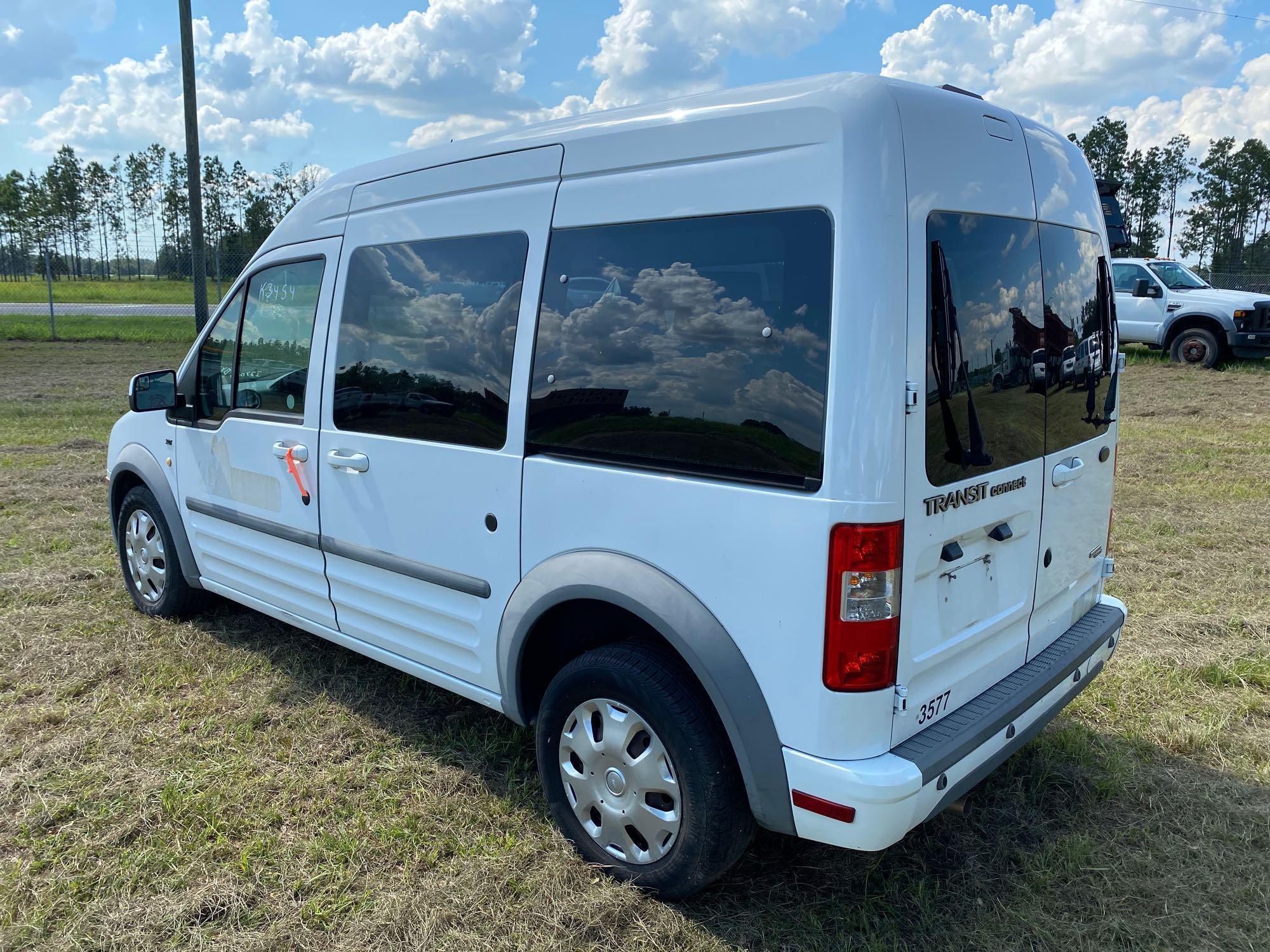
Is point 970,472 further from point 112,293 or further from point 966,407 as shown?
point 112,293

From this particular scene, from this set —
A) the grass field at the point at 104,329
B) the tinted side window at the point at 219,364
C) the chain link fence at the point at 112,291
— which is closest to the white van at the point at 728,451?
the tinted side window at the point at 219,364

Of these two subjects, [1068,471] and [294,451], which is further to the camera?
[294,451]

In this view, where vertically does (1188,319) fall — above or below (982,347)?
above

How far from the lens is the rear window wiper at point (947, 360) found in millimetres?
2262

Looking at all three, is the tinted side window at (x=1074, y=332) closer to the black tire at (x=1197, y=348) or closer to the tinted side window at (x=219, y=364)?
the tinted side window at (x=219, y=364)

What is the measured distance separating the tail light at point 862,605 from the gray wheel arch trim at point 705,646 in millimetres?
241

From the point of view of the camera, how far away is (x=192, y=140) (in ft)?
40.4

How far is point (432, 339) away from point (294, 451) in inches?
34.6

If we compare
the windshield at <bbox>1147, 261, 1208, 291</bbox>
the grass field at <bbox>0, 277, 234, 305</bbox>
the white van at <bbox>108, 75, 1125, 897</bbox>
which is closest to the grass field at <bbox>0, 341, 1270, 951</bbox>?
the white van at <bbox>108, 75, 1125, 897</bbox>

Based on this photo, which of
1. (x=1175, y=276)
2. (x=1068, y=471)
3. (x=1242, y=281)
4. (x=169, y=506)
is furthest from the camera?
(x=1242, y=281)

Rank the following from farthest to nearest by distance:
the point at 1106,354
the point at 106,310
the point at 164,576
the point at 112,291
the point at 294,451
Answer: the point at 112,291
the point at 106,310
the point at 164,576
the point at 294,451
the point at 1106,354

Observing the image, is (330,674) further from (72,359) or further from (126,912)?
(72,359)

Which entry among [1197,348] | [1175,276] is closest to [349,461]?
[1197,348]

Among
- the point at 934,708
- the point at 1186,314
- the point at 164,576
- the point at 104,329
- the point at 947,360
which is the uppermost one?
the point at 1186,314
